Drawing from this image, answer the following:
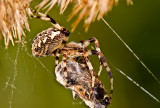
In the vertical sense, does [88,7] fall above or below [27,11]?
below

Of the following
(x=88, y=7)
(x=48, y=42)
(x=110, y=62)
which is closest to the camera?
(x=88, y=7)

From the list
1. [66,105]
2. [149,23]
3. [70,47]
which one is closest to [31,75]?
[66,105]

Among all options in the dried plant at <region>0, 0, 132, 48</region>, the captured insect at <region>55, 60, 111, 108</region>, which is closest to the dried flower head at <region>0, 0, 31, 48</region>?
the dried plant at <region>0, 0, 132, 48</region>

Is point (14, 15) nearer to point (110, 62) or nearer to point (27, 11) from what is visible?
point (27, 11)

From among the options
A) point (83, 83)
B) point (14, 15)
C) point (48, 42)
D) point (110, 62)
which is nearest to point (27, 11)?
point (14, 15)

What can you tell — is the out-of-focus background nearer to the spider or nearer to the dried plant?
the spider

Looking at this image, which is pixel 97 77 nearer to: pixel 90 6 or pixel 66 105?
pixel 90 6

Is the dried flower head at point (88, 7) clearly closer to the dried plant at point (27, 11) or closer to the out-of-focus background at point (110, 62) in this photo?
the dried plant at point (27, 11)
